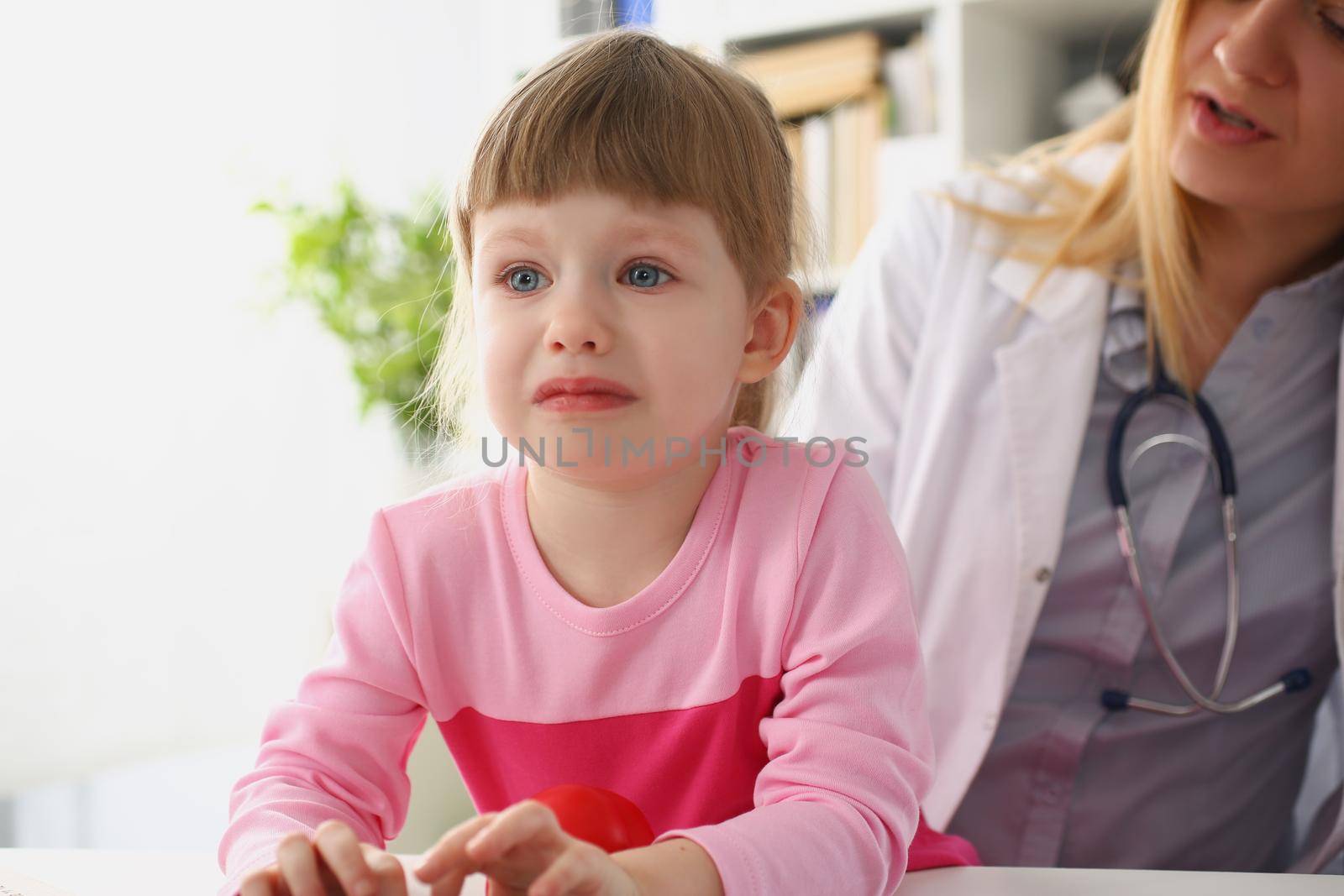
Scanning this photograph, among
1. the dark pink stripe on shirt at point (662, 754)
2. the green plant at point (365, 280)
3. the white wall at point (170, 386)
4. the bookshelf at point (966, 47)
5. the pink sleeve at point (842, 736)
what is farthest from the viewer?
the green plant at point (365, 280)

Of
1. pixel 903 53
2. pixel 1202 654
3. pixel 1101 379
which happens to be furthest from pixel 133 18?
pixel 1202 654

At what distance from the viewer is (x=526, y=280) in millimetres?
638

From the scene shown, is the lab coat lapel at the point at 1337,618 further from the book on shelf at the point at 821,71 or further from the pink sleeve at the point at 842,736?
the book on shelf at the point at 821,71

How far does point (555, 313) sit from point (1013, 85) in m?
1.78

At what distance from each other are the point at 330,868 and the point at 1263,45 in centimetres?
96

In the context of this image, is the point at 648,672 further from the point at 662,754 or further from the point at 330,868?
the point at 330,868

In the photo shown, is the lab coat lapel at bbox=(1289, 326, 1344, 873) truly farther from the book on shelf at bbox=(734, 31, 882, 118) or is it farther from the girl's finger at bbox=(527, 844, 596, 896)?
the book on shelf at bbox=(734, 31, 882, 118)

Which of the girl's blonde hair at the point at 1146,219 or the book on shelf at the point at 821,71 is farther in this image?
the book on shelf at the point at 821,71

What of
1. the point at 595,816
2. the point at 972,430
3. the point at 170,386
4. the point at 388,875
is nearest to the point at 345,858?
the point at 388,875

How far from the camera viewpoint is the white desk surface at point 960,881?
659 millimetres

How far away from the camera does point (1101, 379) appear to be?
116 centimetres

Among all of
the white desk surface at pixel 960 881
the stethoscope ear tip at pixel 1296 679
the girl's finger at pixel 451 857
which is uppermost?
the girl's finger at pixel 451 857

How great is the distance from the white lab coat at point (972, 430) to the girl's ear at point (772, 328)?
0.26 metres

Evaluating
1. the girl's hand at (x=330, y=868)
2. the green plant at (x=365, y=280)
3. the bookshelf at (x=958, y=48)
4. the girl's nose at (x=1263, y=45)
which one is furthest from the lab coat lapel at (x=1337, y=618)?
the green plant at (x=365, y=280)
